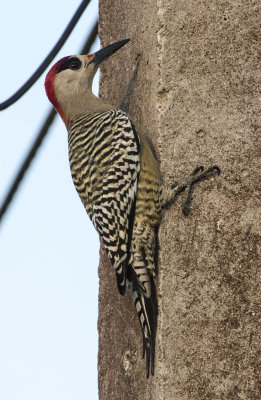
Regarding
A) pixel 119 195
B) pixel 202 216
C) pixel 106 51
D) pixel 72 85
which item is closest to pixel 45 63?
pixel 106 51

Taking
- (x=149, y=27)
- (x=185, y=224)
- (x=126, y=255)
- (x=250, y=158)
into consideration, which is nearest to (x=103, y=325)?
(x=126, y=255)

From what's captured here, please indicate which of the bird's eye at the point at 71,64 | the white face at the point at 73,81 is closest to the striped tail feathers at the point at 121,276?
the white face at the point at 73,81

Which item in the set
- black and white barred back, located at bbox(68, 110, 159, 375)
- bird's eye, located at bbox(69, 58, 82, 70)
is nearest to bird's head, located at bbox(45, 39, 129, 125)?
bird's eye, located at bbox(69, 58, 82, 70)

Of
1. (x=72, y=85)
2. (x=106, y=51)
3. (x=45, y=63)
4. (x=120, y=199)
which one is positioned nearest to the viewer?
(x=120, y=199)

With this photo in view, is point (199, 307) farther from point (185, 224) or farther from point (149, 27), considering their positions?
point (149, 27)

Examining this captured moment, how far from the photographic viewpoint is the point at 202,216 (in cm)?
330

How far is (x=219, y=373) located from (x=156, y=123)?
1.19 metres

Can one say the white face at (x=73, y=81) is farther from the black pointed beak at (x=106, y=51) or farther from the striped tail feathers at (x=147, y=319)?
the striped tail feathers at (x=147, y=319)

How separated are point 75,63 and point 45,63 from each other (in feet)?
3.31

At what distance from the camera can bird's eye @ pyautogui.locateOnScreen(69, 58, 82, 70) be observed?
4.71 meters

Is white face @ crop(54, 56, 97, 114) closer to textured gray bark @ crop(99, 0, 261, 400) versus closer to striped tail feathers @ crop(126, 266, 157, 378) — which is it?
textured gray bark @ crop(99, 0, 261, 400)

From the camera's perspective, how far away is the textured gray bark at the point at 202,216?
3.11 m

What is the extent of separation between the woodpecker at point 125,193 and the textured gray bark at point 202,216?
57 mm

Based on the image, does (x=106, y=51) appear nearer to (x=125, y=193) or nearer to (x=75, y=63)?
(x=75, y=63)
